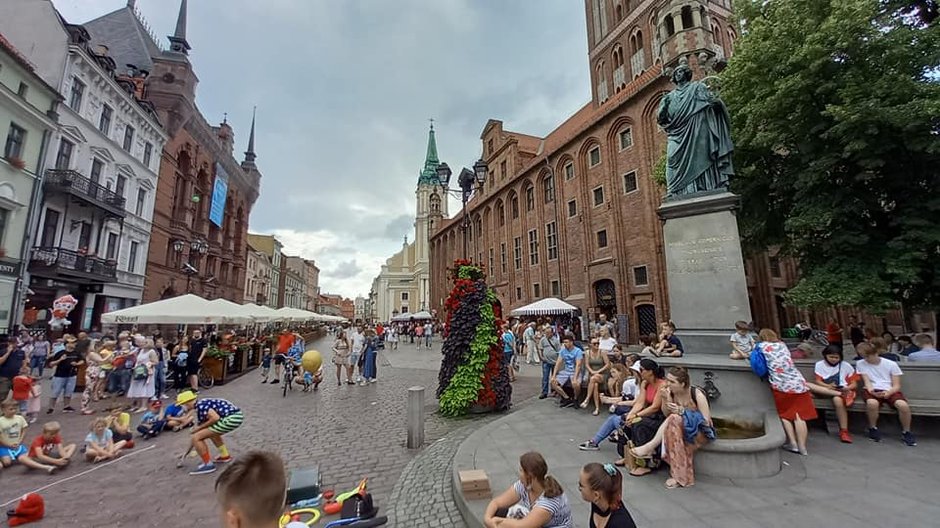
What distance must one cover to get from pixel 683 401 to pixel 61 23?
30.1 m

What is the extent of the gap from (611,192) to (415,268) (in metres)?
77.7

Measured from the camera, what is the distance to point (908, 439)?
204 inches

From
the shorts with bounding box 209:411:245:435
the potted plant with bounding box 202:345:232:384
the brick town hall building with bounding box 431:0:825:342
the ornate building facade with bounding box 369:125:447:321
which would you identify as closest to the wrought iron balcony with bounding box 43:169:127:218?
the potted plant with bounding box 202:345:232:384

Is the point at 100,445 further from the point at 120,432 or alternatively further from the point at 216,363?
the point at 216,363

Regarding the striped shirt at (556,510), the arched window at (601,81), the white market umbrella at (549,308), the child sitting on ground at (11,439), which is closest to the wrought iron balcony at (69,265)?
the child sitting on ground at (11,439)

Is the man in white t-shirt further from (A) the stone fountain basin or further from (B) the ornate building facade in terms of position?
(B) the ornate building facade

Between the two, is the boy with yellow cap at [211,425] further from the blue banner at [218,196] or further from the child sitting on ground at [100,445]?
the blue banner at [218,196]

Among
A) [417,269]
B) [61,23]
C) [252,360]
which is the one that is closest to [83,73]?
[61,23]

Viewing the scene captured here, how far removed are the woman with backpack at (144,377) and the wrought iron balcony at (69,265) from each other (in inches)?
522

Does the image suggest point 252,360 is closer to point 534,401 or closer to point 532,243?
point 534,401

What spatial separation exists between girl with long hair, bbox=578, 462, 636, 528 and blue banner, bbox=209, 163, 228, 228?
1577 inches

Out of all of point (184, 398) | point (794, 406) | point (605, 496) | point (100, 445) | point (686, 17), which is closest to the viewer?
point (605, 496)

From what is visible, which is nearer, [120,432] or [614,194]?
[120,432]

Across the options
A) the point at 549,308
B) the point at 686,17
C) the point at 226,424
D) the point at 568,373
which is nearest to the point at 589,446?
the point at 568,373
